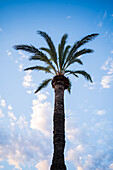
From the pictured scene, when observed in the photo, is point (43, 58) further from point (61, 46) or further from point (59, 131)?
point (59, 131)

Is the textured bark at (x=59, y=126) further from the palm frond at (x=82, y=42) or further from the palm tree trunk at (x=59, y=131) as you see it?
the palm frond at (x=82, y=42)

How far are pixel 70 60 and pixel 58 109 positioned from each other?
413 cm

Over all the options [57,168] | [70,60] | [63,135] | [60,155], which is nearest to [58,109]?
[63,135]

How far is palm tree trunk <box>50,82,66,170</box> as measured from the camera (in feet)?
23.0

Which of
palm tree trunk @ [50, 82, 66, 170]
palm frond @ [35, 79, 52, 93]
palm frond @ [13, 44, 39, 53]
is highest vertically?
palm frond @ [13, 44, 39, 53]

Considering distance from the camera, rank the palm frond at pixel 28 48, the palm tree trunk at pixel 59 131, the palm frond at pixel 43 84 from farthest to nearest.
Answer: the palm frond at pixel 43 84 < the palm frond at pixel 28 48 < the palm tree trunk at pixel 59 131

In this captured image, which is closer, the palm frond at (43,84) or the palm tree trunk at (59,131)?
the palm tree trunk at (59,131)

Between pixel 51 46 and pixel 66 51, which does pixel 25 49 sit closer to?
pixel 51 46

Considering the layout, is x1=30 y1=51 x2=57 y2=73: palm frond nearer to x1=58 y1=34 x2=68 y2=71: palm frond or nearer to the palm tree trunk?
x1=58 y1=34 x2=68 y2=71: palm frond

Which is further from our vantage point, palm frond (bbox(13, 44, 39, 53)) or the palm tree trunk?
palm frond (bbox(13, 44, 39, 53))

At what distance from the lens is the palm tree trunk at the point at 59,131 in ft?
23.0

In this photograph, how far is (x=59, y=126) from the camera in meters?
8.13

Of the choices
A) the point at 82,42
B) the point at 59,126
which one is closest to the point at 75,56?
the point at 82,42

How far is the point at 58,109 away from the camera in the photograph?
29.1 feet
